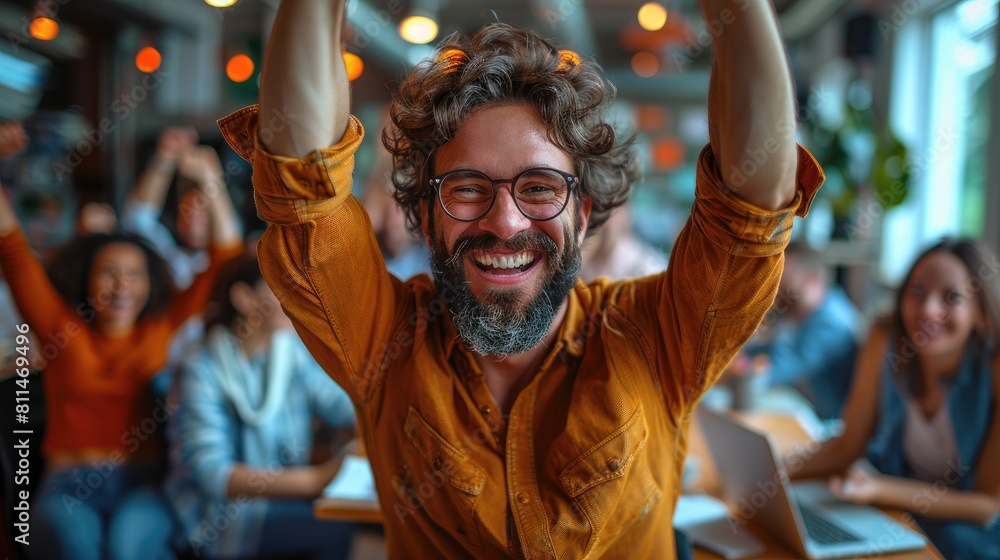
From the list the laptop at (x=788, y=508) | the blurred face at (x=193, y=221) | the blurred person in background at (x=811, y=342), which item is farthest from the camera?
the blurred face at (x=193, y=221)

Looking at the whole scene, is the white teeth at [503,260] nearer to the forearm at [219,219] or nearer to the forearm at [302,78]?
the forearm at [302,78]

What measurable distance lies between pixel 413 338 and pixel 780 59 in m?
0.71

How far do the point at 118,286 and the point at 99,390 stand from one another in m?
0.36

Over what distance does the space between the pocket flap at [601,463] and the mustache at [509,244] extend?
0.96 feet

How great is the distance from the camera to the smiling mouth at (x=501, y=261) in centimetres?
111

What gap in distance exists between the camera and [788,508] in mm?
1530

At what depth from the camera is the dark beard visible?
1.12 metres

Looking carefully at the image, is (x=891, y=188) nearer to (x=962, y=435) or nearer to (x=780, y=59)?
(x=962, y=435)

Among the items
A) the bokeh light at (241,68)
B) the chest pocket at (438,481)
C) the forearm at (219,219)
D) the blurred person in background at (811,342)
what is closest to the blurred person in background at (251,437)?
the forearm at (219,219)

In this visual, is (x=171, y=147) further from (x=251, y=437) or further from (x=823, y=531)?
(x=823, y=531)

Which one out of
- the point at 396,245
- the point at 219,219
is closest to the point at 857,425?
the point at 396,245

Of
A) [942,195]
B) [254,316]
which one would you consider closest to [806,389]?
[942,195]

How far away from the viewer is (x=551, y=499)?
1125 mm

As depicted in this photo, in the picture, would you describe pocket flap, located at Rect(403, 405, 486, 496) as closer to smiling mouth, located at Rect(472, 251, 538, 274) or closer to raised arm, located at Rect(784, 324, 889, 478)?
smiling mouth, located at Rect(472, 251, 538, 274)
